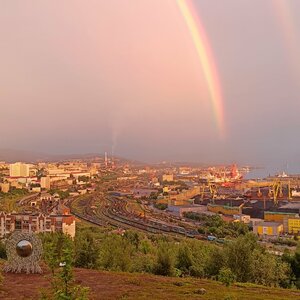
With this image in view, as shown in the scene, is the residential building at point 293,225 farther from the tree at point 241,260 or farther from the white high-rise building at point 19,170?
the white high-rise building at point 19,170

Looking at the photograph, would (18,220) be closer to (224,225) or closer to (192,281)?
(224,225)

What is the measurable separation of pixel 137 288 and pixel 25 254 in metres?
1.29

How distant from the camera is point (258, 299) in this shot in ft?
11.5

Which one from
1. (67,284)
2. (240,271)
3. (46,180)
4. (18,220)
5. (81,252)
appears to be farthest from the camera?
(46,180)

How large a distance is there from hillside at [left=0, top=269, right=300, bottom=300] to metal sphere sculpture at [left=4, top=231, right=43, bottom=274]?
12 centimetres

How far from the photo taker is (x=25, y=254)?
4281mm

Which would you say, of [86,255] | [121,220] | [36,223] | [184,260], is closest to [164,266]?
[184,260]

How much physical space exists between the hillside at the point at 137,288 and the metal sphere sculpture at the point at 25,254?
124 millimetres

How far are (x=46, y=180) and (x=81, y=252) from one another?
92.7 feet

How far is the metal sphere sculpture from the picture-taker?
4.27m

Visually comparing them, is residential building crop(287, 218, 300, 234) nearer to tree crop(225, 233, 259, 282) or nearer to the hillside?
tree crop(225, 233, 259, 282)

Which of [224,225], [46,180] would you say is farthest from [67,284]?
[46,180]

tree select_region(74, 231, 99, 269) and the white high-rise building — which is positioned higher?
tree select_region(74, 231, 99, 269)

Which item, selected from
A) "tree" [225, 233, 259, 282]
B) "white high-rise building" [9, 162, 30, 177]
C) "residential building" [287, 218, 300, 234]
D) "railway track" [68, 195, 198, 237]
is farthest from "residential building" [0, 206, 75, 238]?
"white high-rise building" [9, 162, 30, 177]
